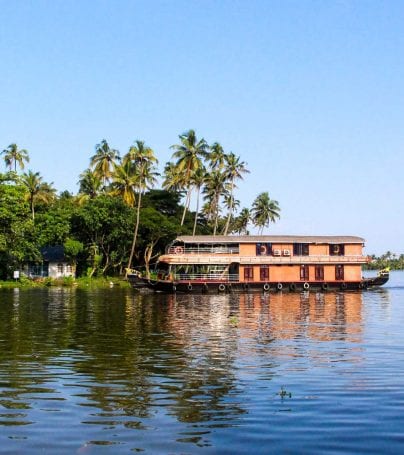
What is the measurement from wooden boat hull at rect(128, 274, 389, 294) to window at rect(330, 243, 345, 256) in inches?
116

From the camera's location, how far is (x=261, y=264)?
57875 mm

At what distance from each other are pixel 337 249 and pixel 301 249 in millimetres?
3626

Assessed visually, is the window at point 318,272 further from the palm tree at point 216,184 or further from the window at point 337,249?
the palm tree at point 216,184

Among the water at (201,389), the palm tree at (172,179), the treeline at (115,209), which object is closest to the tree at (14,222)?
the treeline at (115,209)

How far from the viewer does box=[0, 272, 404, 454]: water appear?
914 centimetres

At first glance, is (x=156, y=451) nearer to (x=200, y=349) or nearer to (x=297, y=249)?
(x=200, y=349)

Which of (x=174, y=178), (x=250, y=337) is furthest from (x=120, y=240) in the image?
(x=250, y=337)

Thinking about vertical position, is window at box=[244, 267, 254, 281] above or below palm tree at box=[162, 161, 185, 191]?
below

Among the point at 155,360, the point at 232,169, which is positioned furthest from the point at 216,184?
the point at 155,360

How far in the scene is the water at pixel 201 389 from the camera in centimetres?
914

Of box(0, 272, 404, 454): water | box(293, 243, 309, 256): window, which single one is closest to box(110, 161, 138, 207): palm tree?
box(293, 243, 309, 256): window

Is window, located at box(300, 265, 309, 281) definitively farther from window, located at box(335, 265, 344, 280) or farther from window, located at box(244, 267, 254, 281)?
window, located at box(244, 267, 254, 281)

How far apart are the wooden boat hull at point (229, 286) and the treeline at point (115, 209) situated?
13.5 metres

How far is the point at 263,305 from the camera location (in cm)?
3994
